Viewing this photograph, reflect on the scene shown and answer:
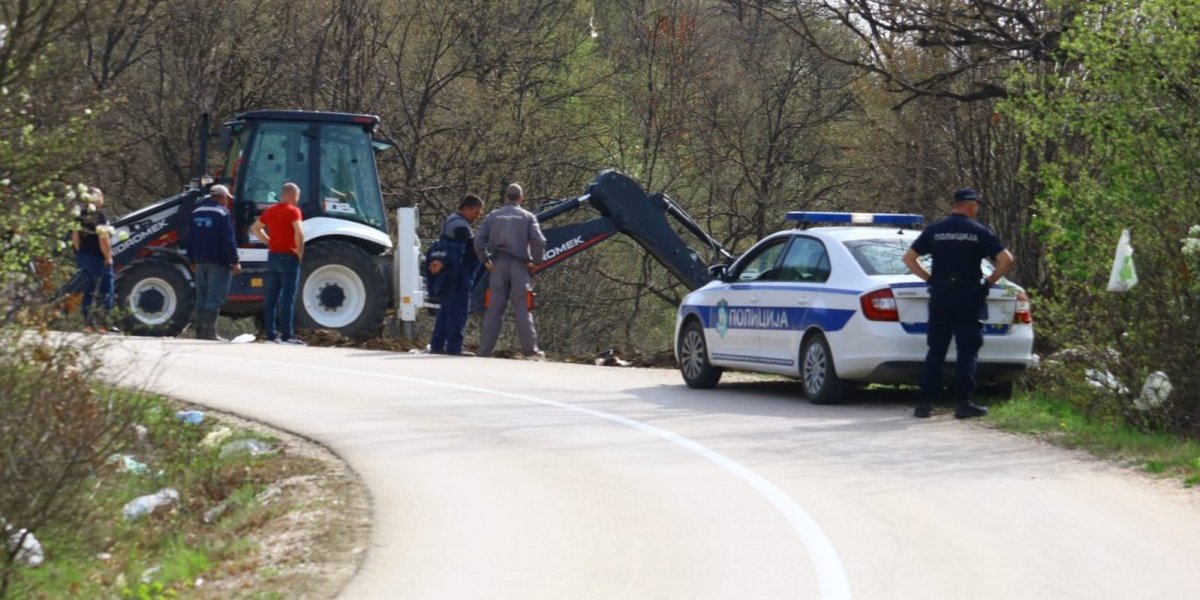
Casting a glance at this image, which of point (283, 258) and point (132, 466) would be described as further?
point (283, 258)

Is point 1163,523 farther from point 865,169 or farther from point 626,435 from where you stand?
point 865,169

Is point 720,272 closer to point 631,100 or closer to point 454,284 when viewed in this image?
point 454,284

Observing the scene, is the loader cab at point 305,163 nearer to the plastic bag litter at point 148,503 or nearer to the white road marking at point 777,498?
the white road marking at point 777,498

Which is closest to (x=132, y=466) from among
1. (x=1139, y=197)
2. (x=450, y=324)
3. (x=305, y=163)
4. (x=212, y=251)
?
(x=212, y=251)

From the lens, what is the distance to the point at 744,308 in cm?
1744

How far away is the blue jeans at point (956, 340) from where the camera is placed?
49.0 feet

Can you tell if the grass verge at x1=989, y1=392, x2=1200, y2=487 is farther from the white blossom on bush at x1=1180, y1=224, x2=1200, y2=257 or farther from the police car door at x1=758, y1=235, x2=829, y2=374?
the police car door at x1=758, y1=235, x2=829, y2=374

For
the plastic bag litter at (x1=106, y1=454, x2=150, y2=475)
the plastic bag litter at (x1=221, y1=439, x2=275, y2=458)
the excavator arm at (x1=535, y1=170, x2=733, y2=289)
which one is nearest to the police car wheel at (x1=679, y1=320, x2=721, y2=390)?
the plastic bag litter at (x1=221, y1=439, x2=275, y2=458)

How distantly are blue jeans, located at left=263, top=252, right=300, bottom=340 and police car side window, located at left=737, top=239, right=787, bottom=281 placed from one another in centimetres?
695

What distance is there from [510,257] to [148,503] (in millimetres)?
10035

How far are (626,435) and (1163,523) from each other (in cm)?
480

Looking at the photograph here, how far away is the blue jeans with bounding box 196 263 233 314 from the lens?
22328mm

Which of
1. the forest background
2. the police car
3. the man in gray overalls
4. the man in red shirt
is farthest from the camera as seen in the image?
the forest background

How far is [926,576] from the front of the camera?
338 inches
